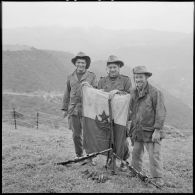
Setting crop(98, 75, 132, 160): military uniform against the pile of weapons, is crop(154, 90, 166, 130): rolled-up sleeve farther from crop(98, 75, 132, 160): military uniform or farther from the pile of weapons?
the pile of weapons

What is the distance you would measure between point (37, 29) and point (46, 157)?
6027 inches

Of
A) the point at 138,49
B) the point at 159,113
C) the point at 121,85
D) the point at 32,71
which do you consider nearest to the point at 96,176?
the point at 159,113

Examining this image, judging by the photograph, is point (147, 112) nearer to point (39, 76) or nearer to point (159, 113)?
point (159, 113)

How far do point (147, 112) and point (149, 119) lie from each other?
145 mm

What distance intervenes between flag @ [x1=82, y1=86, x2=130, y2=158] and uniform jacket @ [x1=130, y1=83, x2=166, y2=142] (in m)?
0.21

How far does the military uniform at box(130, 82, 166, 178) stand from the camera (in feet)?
19.1

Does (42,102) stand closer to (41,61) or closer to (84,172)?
(41,61)

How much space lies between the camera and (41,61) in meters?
46.3

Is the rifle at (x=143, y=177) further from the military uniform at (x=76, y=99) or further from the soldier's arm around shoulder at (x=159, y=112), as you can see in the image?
the military uniform at (x=76, y=99)

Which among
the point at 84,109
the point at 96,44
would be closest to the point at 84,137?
the point at 84,109

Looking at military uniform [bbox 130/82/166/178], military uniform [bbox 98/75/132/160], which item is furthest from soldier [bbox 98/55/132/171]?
military uniform [bbox 130/82/166/178]

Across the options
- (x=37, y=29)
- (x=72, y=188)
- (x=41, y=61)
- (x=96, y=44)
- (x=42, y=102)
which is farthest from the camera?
(x=37, y=29)

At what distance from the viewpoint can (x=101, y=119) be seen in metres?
6.60

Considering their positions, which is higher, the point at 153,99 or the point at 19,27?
the point at 19,27
